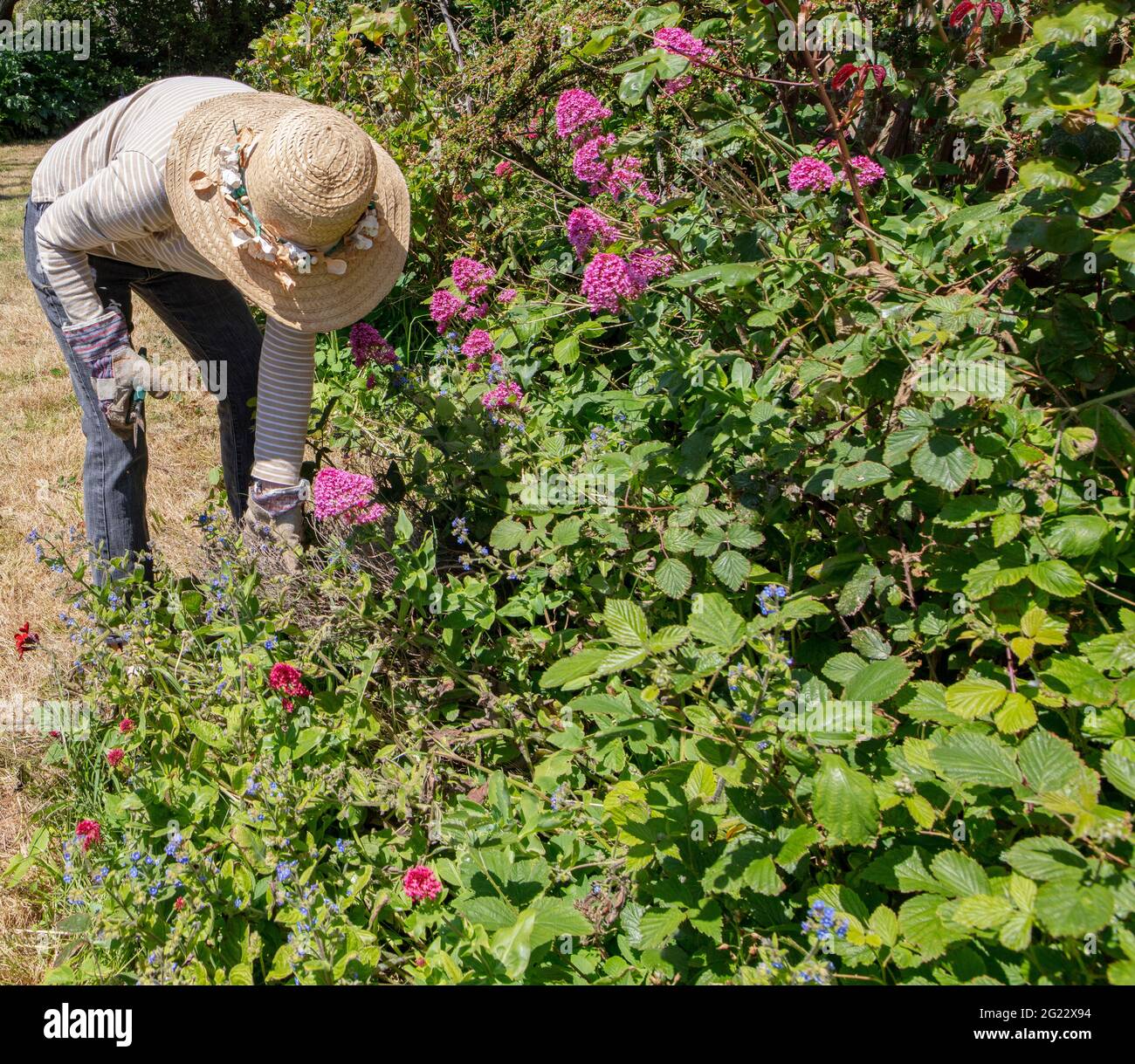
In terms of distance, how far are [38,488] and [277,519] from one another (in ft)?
6.21

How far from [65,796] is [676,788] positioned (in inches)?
62.0

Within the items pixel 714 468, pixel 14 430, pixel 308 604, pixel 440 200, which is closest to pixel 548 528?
pixel 714 468

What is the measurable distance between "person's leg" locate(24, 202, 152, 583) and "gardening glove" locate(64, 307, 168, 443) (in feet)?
0.21

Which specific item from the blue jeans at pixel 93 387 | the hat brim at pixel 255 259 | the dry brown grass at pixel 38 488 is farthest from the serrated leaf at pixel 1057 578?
the dry brown grass at pixel 38 488

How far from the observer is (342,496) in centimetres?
209

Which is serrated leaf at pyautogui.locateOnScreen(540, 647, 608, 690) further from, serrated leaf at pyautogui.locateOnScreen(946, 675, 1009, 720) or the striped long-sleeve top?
the striped long-sleeve top

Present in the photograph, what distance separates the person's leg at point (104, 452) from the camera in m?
2.43

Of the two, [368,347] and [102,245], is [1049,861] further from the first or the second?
[102,245]

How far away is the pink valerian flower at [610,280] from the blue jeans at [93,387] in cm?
92

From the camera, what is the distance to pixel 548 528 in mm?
2400

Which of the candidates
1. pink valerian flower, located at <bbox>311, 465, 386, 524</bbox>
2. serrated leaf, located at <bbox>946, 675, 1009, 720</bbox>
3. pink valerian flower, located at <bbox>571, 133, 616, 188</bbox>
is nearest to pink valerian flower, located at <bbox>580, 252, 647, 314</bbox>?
pink valerian flower, located at <bbox>571, 133, 616, 188</bbox>

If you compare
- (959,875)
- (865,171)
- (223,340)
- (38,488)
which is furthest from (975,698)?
(38,488)

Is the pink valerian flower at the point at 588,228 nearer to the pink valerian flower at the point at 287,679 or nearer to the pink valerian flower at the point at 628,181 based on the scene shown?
the pink valerian flower at the point at 628,181

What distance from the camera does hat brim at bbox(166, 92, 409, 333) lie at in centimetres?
209
